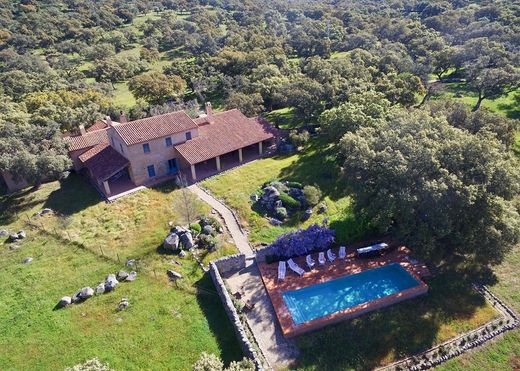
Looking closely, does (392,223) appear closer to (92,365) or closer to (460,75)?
(92,365)

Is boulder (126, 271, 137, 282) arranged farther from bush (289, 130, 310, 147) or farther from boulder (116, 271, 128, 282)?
bush (289, 130, 310, 147)

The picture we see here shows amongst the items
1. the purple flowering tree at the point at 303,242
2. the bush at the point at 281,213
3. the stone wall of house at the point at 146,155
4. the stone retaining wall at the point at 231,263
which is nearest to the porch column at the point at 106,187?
the stone wall of house at the point at 146,155

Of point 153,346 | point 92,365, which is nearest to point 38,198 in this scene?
point 153,346

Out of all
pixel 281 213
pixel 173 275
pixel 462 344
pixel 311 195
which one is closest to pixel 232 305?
pixel 173 275

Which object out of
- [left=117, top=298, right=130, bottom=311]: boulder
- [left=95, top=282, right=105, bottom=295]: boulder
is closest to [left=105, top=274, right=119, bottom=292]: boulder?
[left=95, top=282, right=105, bottom=295]: boulder

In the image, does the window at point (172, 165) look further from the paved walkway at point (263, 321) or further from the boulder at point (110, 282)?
the paved walkway at point (263, 321)

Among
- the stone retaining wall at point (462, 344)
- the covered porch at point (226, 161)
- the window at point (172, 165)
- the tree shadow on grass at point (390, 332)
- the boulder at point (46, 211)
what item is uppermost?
the window at point (172, 165)
